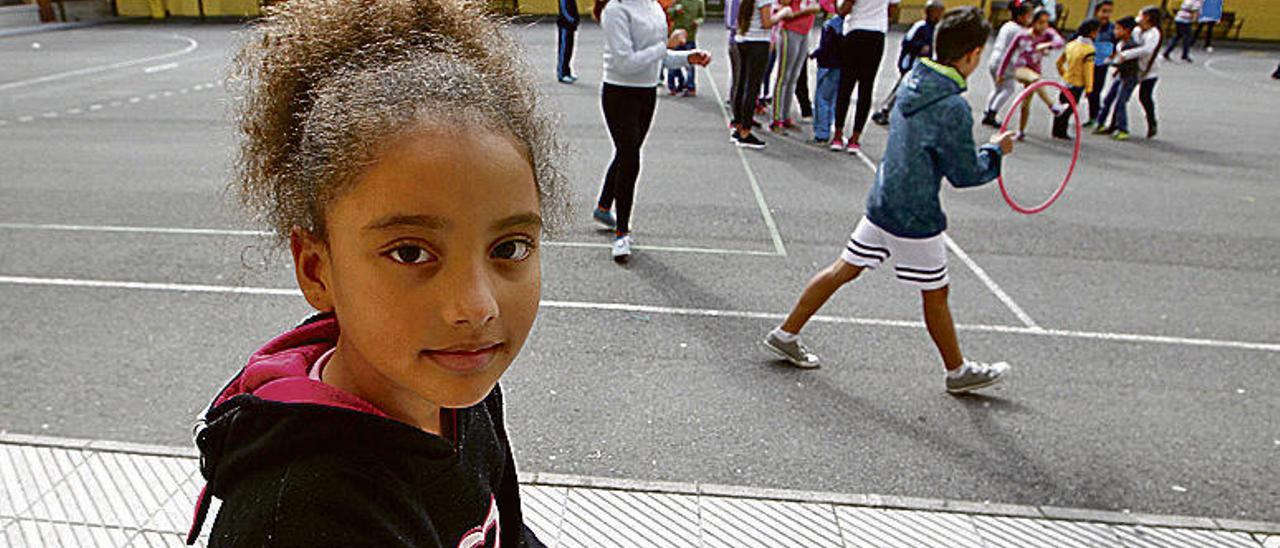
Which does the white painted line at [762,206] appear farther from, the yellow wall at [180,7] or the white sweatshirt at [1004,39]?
the yellow wall at [180,7]

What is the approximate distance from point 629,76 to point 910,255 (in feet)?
8.21

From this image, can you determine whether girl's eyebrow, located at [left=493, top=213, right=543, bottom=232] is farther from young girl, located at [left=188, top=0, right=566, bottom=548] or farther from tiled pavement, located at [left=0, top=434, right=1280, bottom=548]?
tiled pavement, located at [left=0, top=434, right=1280, bottom=548]

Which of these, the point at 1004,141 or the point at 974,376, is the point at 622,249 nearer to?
the point at 974,376

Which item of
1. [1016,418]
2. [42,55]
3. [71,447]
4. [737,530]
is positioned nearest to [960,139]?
[1016,418]

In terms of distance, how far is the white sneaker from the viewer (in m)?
5.99

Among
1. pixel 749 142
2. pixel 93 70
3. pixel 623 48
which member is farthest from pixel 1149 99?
pixel 93 70

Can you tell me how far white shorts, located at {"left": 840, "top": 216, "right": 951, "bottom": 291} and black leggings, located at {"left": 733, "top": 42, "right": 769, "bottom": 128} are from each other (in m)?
5.71

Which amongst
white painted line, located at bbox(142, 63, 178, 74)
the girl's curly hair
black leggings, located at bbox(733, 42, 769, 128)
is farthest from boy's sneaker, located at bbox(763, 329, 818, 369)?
white painted line, located at bbox(142, 63, 178, 74)

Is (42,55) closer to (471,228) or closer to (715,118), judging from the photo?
(715,118)

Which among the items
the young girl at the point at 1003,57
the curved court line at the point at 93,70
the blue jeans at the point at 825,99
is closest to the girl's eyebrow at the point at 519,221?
the blue jeans at the point at 825,99

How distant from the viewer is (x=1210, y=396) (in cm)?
435

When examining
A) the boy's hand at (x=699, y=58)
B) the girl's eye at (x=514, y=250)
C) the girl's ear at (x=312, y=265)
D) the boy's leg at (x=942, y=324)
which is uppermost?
the girl's eye at (x=514, y=250)

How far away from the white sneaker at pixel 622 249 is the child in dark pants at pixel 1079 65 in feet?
23.7

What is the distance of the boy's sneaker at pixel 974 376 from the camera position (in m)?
4.20
